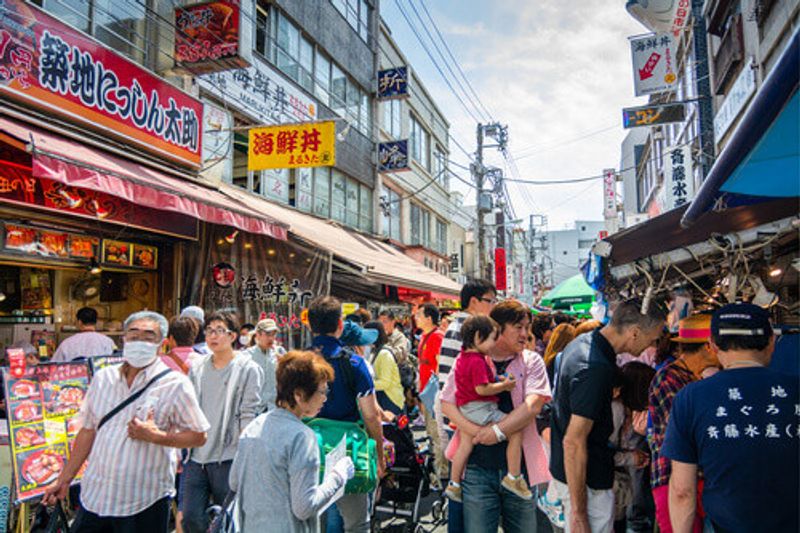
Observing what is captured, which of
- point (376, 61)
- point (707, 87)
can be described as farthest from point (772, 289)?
point (376, 61)

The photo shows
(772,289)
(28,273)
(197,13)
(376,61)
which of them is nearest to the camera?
(772,289)

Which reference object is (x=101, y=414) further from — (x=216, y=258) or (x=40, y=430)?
(x=216, y=258)

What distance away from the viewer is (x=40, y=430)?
13.8 feet

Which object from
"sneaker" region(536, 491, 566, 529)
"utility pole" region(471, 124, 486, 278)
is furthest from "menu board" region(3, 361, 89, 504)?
"utility pole" region(471, 124, 486, 278)

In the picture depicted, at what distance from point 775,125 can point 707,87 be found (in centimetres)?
1053

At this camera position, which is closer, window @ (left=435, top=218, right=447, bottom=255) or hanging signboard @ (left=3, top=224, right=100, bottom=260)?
hanging signboard @ (left=3, top=224, right=100, bottom=260)

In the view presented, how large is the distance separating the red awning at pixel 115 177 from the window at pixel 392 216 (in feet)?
40.6

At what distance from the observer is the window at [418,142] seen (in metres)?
24.0

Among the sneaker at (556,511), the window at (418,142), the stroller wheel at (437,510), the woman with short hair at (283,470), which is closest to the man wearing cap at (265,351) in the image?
the stroller wheel at (437,510)

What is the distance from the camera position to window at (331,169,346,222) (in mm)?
15922

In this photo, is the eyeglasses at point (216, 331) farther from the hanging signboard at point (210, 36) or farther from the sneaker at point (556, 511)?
the hanging signboard at point (210, 36)

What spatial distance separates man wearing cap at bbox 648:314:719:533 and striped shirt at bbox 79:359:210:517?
9.02ft

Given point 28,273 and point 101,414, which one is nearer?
point 101,414

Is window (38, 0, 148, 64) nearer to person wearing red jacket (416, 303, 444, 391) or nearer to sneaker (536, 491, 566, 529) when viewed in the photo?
person wearing red jacket (416, 303, 444, 391)
